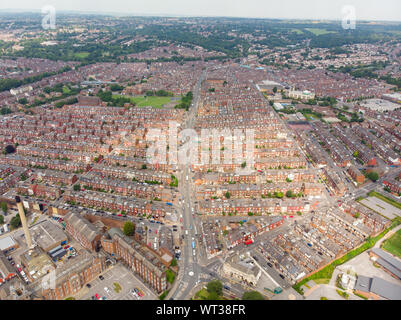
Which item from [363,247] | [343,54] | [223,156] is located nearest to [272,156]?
[223,156]

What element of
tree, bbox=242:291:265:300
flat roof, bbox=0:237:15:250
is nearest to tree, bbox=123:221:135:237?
flat roof, bbox=0:237:15:250

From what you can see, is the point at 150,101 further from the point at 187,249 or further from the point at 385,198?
the point at 385,198

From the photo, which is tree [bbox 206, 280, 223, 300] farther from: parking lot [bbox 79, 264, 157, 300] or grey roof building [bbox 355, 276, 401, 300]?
grey roof building [bbox 355, 276, 401, 300]

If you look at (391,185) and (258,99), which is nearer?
(391,185)

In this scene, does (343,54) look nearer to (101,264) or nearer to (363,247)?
(363,247)

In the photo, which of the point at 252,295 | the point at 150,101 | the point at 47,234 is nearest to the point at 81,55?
the point at 150,101

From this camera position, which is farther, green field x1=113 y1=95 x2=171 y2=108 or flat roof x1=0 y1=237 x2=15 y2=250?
green field x1=113 y1=95 x2=171 y2=108
